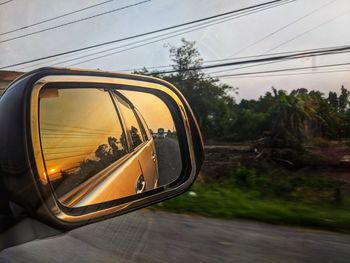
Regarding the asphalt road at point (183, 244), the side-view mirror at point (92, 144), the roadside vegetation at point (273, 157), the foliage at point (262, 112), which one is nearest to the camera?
the side-view mirror at point (92, 144)

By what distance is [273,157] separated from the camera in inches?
990

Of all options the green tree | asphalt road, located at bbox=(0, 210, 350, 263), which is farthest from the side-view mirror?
the green tree

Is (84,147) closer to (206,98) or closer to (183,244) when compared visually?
(183,244)

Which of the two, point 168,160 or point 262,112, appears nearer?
point 168,160

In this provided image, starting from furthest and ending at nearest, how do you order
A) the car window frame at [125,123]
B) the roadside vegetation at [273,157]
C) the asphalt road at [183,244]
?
the roadside vegetation at [273,157] → the asphalt road at [183,244] → the car window frame at [125,123]

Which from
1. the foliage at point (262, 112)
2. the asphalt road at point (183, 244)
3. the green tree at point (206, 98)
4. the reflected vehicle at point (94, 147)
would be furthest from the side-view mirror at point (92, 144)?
the green tree at point (206, 98)

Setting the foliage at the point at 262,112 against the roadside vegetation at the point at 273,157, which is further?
the foliage at the point at 262,112

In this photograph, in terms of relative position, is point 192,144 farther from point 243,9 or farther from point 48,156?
point 243,9

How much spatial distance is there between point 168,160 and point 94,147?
0.50 metres

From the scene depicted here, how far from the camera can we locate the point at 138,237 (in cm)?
353

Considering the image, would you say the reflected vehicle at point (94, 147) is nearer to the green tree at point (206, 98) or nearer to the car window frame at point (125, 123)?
the car window frame at point (125, 123)

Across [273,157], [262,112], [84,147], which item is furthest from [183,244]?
[262,112]

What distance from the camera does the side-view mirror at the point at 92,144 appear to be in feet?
4.24

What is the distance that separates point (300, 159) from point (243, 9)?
12435 mm
